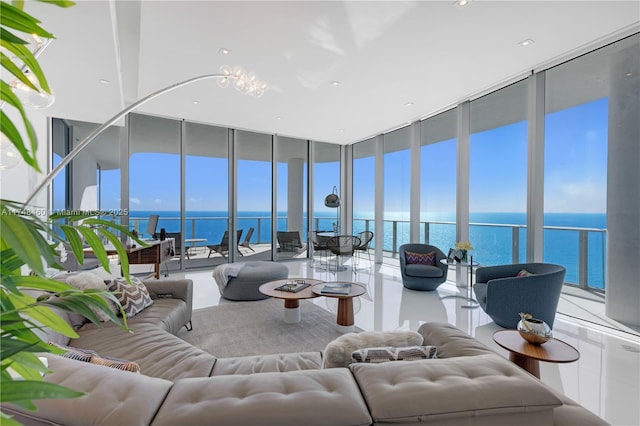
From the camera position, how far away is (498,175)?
4.82 metres

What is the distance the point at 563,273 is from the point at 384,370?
3.09 meters

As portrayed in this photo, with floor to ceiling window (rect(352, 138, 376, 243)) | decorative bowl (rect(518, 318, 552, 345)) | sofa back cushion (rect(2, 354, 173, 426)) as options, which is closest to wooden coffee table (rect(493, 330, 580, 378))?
decorative bowl (rect(518, 318, 552, 345))

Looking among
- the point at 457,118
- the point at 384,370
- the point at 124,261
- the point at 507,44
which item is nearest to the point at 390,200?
the point at 457,118

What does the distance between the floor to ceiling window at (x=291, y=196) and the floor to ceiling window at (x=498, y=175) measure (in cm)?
415

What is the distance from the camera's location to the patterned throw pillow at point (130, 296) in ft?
8.29

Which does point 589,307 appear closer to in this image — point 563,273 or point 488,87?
point 563,273

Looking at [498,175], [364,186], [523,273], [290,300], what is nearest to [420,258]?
[523,273]

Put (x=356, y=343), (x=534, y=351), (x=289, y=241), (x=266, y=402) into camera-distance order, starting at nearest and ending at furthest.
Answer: (x=266, y=402)
(x=356, y=343)
(x=534, y=351)
(x=289, y=241)

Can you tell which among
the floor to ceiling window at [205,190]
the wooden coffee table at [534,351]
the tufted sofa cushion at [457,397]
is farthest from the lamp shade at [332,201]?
the tufted sofa cushion at [457,397]

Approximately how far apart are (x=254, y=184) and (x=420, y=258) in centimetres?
418

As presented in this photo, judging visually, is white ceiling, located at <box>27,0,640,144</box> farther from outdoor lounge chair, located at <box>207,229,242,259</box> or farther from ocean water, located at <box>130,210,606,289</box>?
outdoor lounge chair, located at <box>207,229,242,259</box>

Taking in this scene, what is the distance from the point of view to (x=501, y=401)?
3.22ft

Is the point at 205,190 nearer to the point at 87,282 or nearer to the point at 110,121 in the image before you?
the point at 87,282

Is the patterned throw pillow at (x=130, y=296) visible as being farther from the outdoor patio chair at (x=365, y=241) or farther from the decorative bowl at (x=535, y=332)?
the outdoor patio chair at (x=365, y=241)
